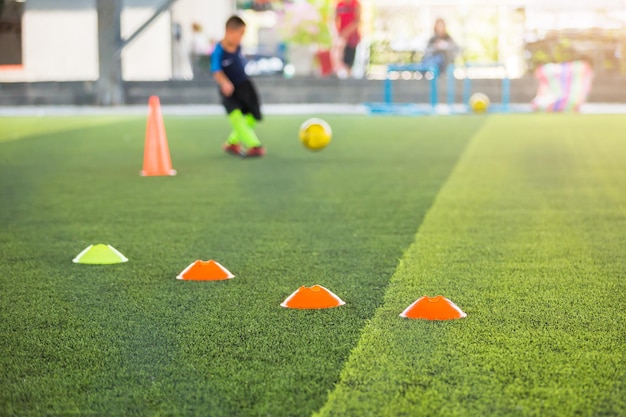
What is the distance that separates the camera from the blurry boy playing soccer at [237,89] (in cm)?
1116

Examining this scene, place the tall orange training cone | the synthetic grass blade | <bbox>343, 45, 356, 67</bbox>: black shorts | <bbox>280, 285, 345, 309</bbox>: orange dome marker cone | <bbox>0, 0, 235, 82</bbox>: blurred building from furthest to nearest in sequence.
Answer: <bbox>0, 0, 235, 82</bbox>: blurred building < <bbox>343, 45, 356, 67</bbox>: black shorts < the tall orange training cone < the synthetic grass blade < <bbox>280, 285, 345, 309</bbox>: orange dome marker cone

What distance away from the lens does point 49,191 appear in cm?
811

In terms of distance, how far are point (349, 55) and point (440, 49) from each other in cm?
186

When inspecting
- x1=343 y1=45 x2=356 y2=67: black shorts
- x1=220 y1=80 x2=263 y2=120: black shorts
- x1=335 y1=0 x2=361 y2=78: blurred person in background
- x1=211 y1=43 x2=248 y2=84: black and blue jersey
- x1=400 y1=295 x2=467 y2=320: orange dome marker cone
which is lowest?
x1=400 y1=295 x2=467 y2=320: orange dome marker cone

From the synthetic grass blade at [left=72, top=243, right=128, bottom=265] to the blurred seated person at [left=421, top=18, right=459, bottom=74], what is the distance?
17925 mm

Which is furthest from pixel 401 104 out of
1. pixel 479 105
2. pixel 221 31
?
pixel 221 31

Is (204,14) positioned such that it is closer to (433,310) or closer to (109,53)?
(109,53)

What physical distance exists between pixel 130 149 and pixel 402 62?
44.9ft

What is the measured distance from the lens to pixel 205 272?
4.67 m

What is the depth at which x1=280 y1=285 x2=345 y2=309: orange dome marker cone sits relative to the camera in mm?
4039

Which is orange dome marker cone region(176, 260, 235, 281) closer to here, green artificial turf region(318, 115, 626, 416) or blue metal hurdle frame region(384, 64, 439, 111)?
green artificial turf region(318, 115, 626, 416)

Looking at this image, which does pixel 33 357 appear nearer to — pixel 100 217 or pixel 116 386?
A: pixel 116 386

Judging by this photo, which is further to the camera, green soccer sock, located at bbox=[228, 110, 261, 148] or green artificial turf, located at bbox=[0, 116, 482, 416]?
green soccer sock, located at bbox=[228, 110, 261, 148]

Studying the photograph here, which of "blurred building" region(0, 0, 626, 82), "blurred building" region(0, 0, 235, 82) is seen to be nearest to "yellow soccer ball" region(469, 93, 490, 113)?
"blurred building" region(0, 0, 626, 82)
